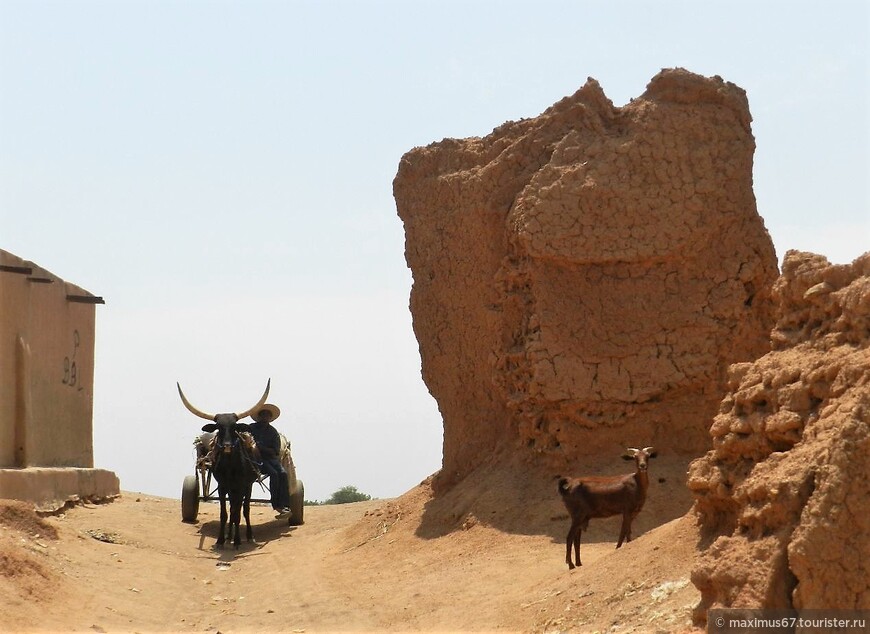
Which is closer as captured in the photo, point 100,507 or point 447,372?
point 447,372

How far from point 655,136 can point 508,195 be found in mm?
1752

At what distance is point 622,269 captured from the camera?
1270 centimetres

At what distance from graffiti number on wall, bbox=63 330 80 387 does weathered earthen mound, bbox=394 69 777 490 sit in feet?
20.2

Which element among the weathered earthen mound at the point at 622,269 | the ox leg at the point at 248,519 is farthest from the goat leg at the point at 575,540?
the ox leg at the point at 248,519

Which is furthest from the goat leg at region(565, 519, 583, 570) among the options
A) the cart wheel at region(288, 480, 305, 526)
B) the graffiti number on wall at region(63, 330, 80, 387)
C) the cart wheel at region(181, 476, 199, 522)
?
the graffiti number on wall at region(63, 330, 80, 387)

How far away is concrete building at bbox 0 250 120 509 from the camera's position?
13.2 metres

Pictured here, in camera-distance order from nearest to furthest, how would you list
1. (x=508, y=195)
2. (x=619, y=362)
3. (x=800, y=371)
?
(x=800, y=371)
(x=619, y=362)
(x=508, y=195)

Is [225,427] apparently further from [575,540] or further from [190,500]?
[575,540]

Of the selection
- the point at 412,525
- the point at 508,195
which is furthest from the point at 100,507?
the point at 508,195

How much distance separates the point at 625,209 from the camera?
1256 centimetres

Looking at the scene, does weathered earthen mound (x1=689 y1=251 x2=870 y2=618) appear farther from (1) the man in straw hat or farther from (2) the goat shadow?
(1) the man in straw hat

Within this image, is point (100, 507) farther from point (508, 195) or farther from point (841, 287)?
point (841, 287)

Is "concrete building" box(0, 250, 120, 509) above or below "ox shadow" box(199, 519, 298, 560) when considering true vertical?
above

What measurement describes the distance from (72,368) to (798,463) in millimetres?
12108
